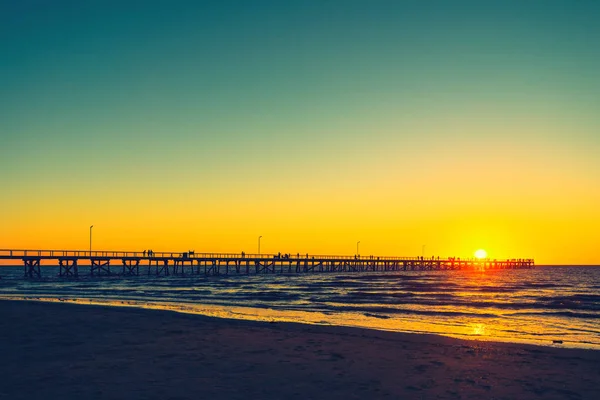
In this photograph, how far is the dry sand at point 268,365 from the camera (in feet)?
29.2

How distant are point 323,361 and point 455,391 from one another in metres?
3.37

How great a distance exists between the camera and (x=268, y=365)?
1110cm

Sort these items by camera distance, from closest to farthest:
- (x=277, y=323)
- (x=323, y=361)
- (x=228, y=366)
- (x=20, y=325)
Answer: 1. (x=228, y=366)
2. (x=323, y=361)
3. (x=20, y=325)
4. (x=277, y=323)

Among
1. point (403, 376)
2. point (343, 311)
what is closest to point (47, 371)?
point (403, 376)

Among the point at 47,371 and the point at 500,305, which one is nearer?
the point at 47,371

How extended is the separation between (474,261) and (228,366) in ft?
586

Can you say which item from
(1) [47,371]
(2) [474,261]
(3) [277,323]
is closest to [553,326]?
(3) [277,323]

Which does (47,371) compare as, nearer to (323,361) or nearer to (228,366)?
(228,366)

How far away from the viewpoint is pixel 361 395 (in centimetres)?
879

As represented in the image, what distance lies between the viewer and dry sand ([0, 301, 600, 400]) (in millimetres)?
8906

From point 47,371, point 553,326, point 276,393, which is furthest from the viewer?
point 553,326

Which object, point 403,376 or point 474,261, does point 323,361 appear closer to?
point 403,376

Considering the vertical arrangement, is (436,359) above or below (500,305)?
above

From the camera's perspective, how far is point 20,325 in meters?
16.6
